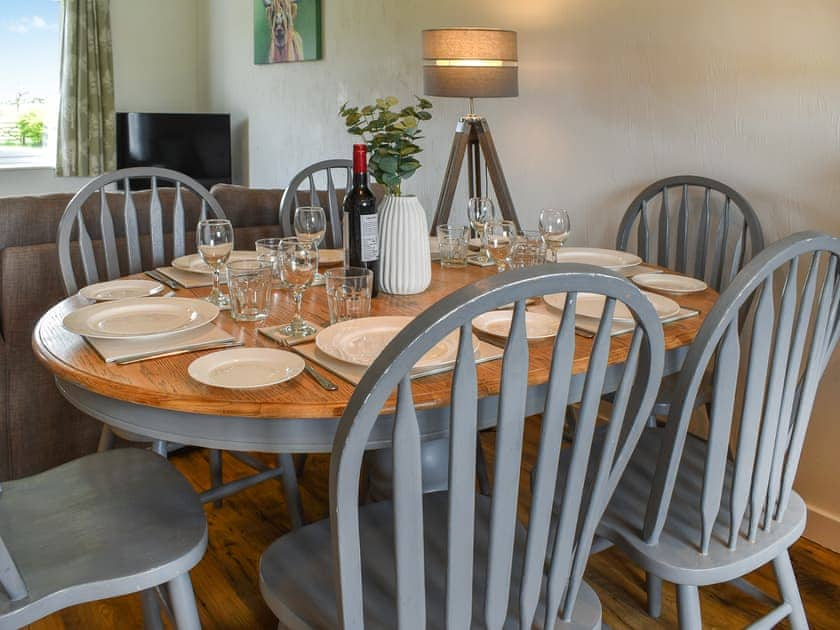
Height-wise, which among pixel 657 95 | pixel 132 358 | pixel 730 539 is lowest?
pixel 730 539

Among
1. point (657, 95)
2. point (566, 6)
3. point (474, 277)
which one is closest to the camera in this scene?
point (474, 277)

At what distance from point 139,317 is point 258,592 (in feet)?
2.66

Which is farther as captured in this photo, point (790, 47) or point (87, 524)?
point (790, 47)

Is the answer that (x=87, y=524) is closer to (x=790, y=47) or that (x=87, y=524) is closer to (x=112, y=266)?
(x=112, y=266)

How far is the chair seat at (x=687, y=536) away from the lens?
128 cm

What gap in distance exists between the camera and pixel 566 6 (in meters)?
2.95

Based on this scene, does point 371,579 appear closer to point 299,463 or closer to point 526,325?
point 526,325

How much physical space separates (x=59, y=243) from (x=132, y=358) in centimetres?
85

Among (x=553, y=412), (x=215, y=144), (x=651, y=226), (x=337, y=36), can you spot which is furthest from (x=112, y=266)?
(x=215, y=144)

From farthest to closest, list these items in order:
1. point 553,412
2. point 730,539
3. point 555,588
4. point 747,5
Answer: point 747,5 < point 730,539 < point 555,588 < point 553,412

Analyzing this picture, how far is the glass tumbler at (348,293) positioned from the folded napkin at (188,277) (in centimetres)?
37

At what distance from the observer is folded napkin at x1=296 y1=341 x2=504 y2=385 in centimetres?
124

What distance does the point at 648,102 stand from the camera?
268 centimetres

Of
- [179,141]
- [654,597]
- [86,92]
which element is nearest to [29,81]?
[86,92]
